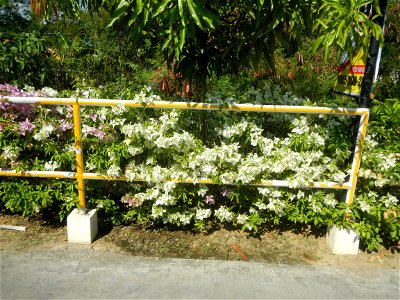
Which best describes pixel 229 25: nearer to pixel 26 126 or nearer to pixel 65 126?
pixel 65 126

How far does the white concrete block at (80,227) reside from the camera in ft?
10.7

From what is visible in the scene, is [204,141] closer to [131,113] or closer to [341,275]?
[131,113]

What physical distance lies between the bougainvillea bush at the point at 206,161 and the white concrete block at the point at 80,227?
134 millimetres

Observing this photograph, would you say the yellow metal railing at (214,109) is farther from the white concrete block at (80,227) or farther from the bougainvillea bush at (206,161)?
the white concrete block at (80,227)

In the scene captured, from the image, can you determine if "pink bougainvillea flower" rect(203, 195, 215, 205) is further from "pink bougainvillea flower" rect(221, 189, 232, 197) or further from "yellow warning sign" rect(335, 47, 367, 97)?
"yellow warning sign" rect(335, 47, 367, 97)

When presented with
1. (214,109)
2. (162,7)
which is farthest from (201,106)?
(162,7)

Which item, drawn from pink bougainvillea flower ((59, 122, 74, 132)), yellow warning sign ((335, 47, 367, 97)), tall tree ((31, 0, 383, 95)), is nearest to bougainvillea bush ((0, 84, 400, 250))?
pink bougainvillea flower ((59, 122, 74, 132))

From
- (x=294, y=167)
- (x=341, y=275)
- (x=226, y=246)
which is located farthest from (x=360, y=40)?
(x=226, y=246)

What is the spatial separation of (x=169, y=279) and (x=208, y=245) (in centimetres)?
60

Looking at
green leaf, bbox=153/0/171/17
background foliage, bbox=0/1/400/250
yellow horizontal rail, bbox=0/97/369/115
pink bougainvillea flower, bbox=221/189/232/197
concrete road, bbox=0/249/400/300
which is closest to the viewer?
green leaf, bbox=153/0/171/17

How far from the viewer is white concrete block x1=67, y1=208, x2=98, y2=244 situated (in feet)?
10.7

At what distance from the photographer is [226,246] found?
11.0 feet

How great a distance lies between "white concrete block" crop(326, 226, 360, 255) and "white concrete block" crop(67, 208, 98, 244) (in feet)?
6.91

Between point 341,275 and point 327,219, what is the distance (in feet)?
1.59
